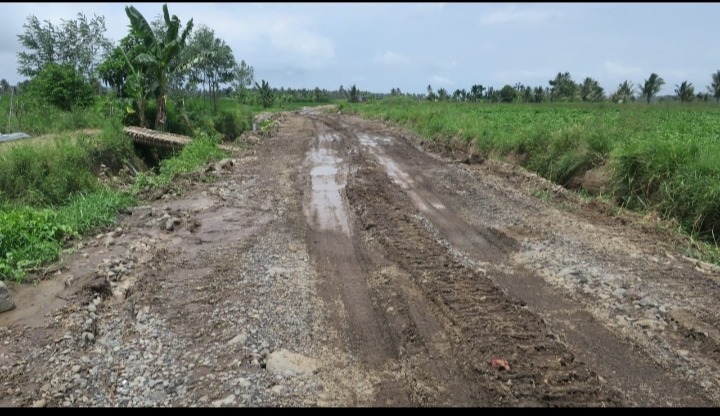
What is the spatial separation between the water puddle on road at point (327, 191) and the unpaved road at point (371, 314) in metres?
0.10

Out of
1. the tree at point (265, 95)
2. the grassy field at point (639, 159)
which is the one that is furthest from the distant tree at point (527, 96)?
the grassy field at point (639, 159)

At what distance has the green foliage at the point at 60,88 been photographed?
18281 millimetres

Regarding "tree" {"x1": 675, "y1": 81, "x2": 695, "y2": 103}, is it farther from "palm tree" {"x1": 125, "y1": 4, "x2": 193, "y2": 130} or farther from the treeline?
"palm tree" {"x1": 125, "y1": 4, "x2": 193, "y2": 130}

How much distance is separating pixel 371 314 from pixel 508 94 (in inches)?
2516

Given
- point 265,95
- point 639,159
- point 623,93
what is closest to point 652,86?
point 623,93

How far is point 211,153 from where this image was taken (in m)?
15.3

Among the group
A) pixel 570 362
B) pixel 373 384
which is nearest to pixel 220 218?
pixel 373 384

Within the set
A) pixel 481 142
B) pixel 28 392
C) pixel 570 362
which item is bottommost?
pixel 28 392

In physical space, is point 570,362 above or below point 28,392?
above

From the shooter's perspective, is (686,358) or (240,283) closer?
(686,358)

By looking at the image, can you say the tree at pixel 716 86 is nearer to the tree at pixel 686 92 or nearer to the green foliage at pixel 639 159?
the tree at pixel 686 92

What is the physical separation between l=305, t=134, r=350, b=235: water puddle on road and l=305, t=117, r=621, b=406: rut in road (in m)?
0.06

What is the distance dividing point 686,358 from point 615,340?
518 mm

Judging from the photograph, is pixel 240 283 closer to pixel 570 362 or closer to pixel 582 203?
pixel 570 362
